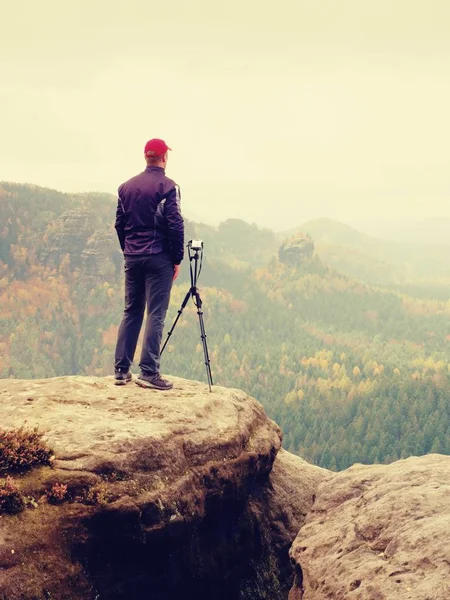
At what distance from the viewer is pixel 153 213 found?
12.8 metres

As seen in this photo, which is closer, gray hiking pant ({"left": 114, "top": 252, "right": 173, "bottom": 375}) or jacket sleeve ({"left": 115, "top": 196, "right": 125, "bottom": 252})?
gray hiking pant ({"left": 114, "top": 252, "right": 173, "bottom": 375})

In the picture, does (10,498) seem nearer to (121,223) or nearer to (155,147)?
(121,223)

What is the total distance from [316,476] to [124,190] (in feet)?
31.6

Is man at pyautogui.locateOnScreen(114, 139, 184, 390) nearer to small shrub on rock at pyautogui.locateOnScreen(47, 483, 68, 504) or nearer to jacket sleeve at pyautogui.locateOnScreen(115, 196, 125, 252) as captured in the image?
jacket sleeve at pyautogui.locateOnScreen(115, 196, 125, 252)

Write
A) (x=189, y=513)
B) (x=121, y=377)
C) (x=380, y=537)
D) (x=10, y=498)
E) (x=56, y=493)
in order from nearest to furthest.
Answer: (x=10, y=498) → (x=56, y=493) → (x=380, y=537) → (x=189, y=513) → (x=121, y=377)

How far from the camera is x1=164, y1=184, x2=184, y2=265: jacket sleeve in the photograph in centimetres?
1262

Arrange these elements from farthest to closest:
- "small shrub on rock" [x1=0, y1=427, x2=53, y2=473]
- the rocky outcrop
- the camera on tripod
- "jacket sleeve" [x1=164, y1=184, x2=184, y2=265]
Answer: the camera on tripod, "jacket sleeve" [x1=164, y1=184, x2=184, y2=265], "small shrub on rock" [x1=0, y1=427, x2=53, y2=473], the rocky outcrop

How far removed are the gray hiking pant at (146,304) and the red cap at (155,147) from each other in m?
2.22

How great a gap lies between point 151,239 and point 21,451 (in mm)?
5323

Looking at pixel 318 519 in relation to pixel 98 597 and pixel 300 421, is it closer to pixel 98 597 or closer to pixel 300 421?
Answer: pixel 98 597

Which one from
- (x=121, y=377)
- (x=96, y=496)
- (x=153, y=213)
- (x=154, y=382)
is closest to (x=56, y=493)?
(x=96, y=496)

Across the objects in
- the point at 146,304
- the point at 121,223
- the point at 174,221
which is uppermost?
the point at 174,221

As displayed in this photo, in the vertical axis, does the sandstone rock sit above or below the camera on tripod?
below

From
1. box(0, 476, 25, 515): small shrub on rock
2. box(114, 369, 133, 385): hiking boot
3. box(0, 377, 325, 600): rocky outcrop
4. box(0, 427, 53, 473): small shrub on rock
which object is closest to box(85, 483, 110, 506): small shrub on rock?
box(0, 377, 325, 600): rocky outcrop
